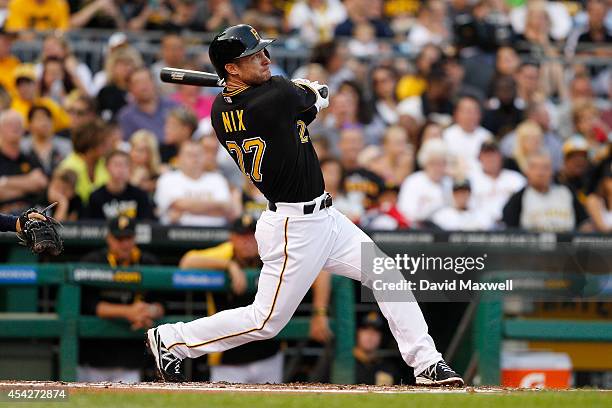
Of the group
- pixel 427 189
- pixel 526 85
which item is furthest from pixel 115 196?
pixel 526 85

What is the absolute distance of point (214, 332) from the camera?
22.0ft

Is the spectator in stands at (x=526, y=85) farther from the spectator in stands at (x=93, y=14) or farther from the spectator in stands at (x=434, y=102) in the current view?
the spectator in stands at (x=93, y=14)

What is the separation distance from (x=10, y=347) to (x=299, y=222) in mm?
3002

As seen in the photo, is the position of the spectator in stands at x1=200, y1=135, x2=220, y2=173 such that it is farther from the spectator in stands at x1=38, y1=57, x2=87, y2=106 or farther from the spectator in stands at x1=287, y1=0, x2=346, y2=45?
the spectator in stands at x1=287, y1=0, x2=346, y2=45

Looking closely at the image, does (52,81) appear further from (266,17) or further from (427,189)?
(427,189)

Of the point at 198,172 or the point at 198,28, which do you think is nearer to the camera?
the point at 198,172

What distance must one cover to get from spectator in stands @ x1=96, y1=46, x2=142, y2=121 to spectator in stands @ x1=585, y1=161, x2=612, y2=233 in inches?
164

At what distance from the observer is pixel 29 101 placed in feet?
37.1

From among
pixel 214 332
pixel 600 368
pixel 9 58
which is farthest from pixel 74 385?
pixel 9 58

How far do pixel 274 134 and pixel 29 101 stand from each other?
5.43 metres

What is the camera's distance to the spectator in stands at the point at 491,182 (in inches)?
439

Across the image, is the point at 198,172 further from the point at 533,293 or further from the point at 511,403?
the point at 511,403

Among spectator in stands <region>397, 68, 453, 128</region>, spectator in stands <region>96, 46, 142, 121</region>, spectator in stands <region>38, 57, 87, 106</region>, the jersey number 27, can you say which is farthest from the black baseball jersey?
spectator in stands <region>397, 68, 453, 128</region>
